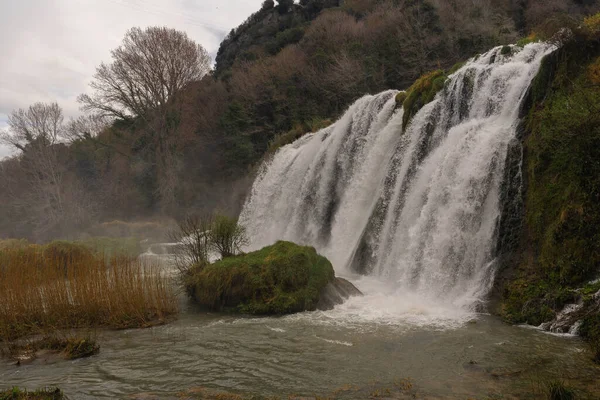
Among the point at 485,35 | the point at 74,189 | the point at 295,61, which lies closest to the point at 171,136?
the point at 74,189

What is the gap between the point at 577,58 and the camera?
395 inches

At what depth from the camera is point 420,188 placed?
1230 centimetres

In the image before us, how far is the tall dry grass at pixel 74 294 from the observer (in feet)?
26.7

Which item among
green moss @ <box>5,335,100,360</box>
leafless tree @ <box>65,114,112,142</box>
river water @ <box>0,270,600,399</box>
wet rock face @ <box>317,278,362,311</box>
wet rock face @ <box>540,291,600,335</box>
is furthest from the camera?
leafless tree @ <box>65,114,112,142</box>

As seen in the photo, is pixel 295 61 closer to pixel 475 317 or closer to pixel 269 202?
pixel 269 202

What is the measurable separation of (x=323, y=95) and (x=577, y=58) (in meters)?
23.0

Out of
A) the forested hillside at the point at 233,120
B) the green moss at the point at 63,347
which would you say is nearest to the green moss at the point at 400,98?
the forested hillside at the point at 233,120

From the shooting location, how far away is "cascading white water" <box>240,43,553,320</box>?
33.0 ft

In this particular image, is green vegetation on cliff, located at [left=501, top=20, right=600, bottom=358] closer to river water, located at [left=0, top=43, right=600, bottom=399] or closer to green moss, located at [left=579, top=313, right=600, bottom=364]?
green moss, located at [left=579, top=313, right=600, bottom=364]

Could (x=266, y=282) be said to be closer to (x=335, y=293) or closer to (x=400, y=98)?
(x=335, y=293)

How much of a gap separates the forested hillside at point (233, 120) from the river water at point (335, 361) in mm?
19288

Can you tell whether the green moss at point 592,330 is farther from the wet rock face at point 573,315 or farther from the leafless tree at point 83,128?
the leafless tree at point 83,128

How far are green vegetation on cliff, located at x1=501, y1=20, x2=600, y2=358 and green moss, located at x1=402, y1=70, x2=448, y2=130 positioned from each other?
5089 mm

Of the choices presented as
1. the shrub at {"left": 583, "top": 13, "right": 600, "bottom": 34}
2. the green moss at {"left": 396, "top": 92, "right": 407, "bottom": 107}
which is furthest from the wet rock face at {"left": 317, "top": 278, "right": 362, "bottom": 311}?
the green moss at {"left": 396, "top": 92, "right": 407, "bottom": 107}
